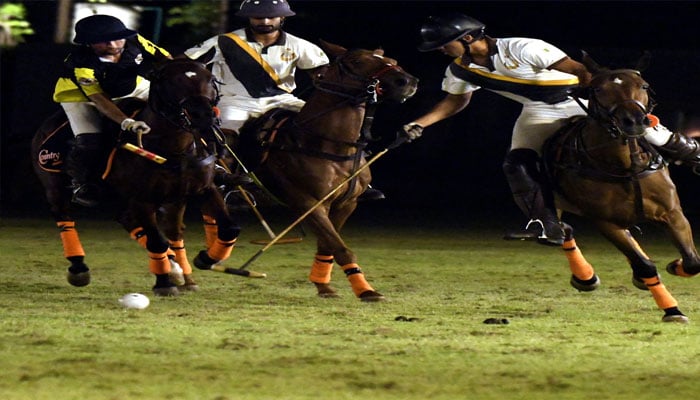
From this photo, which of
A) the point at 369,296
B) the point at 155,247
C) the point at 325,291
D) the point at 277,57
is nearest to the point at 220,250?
the point at 155,247

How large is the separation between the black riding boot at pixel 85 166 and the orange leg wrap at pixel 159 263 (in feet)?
1.85

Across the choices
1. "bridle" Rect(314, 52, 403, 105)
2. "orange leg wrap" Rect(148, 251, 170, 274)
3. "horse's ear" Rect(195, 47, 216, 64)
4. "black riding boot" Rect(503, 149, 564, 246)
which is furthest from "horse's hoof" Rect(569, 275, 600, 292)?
"horse's ear" Rect(195, 47, 216, 64)

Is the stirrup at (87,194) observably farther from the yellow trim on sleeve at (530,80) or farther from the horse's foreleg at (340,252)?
the yellow trim on sleeve at (530,80)

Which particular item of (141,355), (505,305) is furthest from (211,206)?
(141,355)

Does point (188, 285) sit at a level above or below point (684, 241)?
below

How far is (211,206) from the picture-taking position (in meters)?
10.3

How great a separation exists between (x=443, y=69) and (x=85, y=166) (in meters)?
8.76

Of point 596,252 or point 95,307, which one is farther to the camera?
point 596,252

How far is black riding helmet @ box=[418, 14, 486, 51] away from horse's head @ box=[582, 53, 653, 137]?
1.01m

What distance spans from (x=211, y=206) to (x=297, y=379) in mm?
3753

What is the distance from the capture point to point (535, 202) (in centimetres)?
927

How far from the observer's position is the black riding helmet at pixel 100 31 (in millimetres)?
9680

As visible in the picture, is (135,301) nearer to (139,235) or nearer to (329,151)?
(139,235)

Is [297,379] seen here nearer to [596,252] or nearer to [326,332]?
[326,332]
